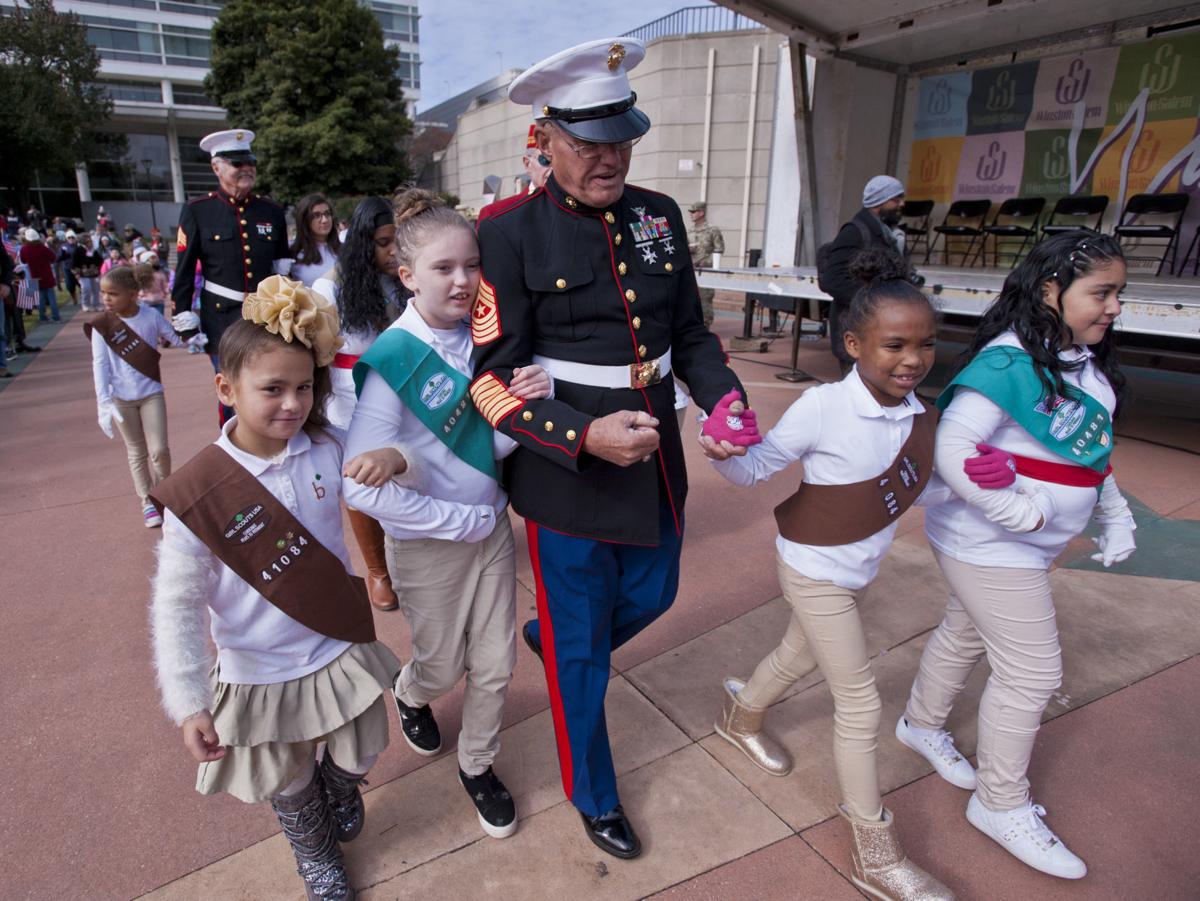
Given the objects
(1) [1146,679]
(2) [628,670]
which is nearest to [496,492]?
(2) [628,670]

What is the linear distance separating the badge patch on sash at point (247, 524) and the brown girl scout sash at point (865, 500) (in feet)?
4.60

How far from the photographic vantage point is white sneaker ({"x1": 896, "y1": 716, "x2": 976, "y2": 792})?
8.00 ft

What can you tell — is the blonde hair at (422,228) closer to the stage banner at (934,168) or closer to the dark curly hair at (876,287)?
the dark curly hair at (876,287)

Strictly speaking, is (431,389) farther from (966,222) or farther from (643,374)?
(966,222)

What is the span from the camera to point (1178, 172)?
9.41 meters

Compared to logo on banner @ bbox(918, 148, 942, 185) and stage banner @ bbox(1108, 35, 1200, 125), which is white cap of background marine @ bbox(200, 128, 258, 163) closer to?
logo on banner @ bbox(918, 148, 942, 185)

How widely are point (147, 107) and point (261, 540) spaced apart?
54325 millimetres

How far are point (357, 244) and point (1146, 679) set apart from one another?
3530 mm

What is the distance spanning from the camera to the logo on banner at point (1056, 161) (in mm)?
10359

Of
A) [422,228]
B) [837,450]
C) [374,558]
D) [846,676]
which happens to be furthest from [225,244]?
[846,676]

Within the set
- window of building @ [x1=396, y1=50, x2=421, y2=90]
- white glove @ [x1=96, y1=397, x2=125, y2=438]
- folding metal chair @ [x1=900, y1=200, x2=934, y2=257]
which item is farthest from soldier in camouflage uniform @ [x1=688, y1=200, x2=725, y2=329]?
window of building @ [x1=396, y1=50, x2=421, y2=90]

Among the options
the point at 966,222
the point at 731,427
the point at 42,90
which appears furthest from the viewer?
the point at 42,90

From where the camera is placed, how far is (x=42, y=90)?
33.2 meters

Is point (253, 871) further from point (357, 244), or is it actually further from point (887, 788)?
point (357, 244)
